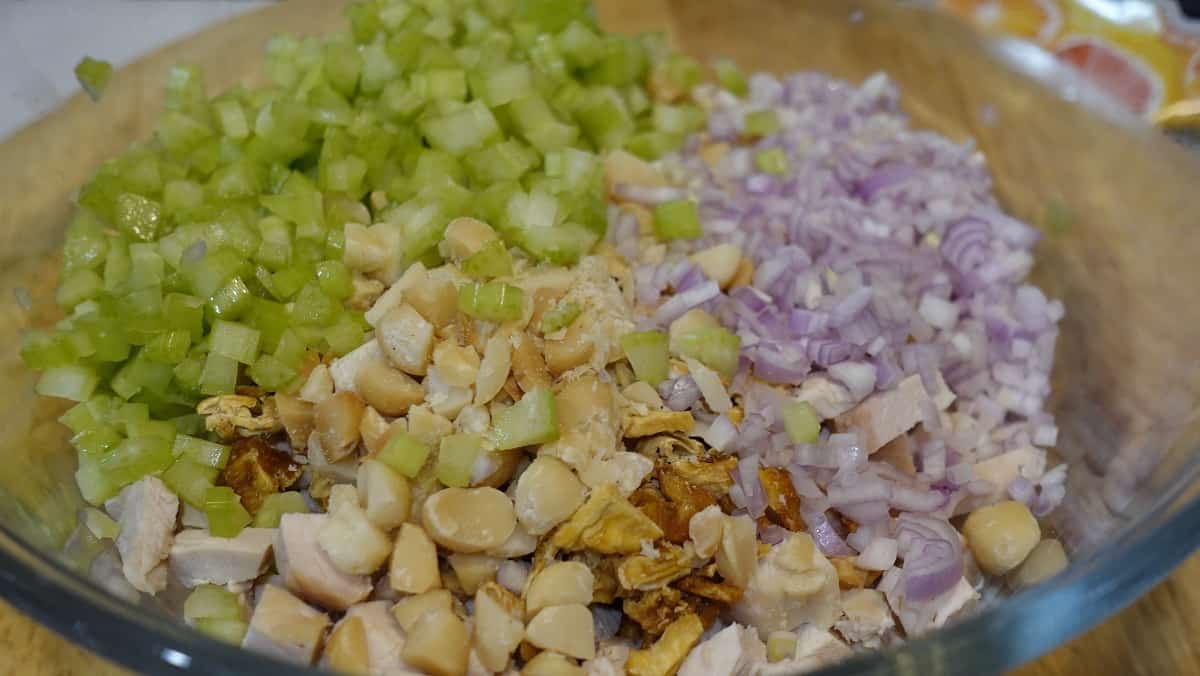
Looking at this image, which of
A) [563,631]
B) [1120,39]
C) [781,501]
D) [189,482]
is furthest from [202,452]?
[1120,39]

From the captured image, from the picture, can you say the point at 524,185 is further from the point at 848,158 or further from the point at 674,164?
the point at 848,158

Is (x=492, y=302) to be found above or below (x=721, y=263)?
above

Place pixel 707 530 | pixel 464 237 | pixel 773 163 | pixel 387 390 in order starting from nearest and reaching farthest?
pixel 707 530 → pixel 387 390 → pixel 464 237 → pixel 773 163

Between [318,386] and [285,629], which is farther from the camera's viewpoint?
[318,386]

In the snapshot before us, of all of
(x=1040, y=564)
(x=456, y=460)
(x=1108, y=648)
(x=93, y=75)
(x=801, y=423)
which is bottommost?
(x=1108, y=648)

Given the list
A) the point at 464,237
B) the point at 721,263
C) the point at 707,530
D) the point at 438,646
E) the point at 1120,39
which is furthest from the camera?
the point at 1120,39

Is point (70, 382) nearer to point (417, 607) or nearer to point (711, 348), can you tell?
point (417, 607)

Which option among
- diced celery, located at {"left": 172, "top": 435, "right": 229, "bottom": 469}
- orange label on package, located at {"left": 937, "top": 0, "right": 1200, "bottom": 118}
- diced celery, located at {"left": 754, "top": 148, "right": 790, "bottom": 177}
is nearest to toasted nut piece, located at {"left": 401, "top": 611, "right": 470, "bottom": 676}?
diced celery, located at {"left": 172, "top": 435, "right": 229, "bottom": 469}
